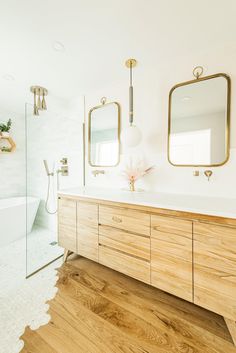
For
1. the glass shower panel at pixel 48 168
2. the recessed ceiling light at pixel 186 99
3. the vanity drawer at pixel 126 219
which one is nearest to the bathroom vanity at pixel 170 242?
the vanity drawer at pixel 126 219

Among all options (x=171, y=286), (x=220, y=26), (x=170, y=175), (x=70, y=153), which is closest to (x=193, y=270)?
(x=171, y=286)

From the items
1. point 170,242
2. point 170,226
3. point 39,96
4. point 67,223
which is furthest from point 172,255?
point 39,96

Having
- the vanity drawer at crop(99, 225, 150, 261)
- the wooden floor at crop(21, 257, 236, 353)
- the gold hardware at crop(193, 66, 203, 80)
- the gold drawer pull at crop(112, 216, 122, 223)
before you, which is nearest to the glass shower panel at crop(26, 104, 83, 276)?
the wooden floor at crop(21, 257, 236, 353)

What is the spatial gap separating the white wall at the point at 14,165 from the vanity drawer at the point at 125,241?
229 cm

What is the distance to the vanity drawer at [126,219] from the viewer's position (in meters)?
1.27

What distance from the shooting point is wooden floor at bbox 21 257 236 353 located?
3.24ft

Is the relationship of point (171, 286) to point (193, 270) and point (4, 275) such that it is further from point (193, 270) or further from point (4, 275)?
point (4, 275)

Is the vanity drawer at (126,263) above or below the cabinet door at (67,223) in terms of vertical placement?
below

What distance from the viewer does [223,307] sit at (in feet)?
3.21

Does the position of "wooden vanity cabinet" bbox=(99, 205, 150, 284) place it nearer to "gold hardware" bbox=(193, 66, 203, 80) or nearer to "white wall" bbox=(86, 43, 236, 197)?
"white wall" bbox=(86, 43, 236, 197)

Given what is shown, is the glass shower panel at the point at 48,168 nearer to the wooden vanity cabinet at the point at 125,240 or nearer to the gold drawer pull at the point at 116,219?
the wooden vanity cabinet at the point at 125,240

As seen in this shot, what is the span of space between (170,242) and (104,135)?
1.46m

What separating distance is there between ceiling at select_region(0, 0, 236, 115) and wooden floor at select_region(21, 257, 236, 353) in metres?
2.10

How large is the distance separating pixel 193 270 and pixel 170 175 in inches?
33.3
